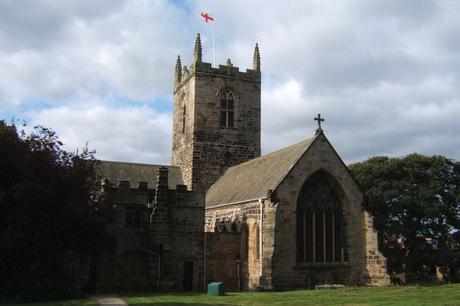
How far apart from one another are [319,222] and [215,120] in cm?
1664

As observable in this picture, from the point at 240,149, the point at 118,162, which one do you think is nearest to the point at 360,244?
the point at 240,149

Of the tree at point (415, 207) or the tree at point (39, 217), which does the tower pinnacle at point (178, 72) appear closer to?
the tree at point (415, 207)

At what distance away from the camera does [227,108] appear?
1853 inches

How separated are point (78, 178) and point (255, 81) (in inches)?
989

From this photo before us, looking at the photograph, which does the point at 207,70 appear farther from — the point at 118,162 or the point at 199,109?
the point at 118,162

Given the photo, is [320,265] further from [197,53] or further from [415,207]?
[197,53]

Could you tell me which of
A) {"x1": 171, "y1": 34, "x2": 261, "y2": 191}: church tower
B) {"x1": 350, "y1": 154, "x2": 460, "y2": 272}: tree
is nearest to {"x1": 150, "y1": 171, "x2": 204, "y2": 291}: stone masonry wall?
{"x1": 171, "y1": 34, "x2": 261, "y2": 191}: church tower

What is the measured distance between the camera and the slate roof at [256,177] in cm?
3225

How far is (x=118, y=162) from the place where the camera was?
43031 millimetres

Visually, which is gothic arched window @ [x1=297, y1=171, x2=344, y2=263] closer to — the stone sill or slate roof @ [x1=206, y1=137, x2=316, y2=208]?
the stone sill

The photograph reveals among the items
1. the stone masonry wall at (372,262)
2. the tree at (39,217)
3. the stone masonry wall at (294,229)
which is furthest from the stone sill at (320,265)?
the tree at (39,217)

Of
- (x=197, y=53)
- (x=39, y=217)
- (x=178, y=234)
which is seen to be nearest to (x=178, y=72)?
(x=197, y=53)

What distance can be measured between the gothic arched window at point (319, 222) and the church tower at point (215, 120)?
45.3ft

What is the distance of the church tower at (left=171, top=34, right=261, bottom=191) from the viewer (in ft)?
148
